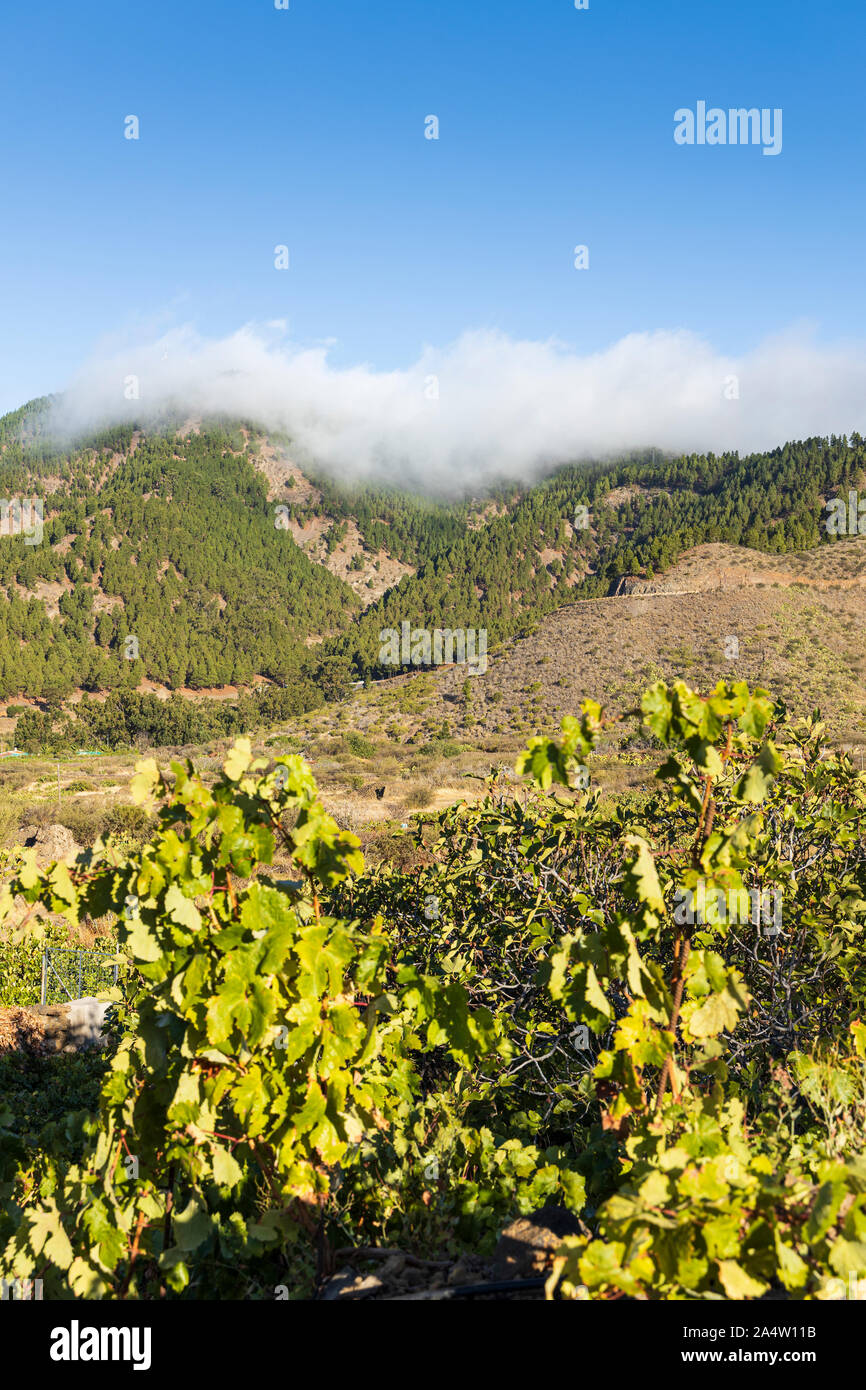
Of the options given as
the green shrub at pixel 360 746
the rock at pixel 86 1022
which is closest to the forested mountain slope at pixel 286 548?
the green shrub at pixel 360 746

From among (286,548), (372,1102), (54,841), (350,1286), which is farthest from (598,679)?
(286,548)

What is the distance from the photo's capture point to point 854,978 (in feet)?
13.8

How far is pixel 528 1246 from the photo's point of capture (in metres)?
2.44

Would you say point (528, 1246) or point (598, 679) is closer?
point (528, 1246)

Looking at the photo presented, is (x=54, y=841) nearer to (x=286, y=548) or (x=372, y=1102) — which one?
(x=372, y=1102)

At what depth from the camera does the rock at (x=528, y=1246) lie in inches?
92.8

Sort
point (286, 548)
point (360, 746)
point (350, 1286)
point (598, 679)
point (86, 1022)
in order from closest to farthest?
point (350, 1286), point (86, 1022), point (360, 746), point (598, 679), point (286, 548)

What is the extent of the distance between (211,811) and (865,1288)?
211 centimetres

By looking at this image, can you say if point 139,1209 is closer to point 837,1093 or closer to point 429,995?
point 429,995

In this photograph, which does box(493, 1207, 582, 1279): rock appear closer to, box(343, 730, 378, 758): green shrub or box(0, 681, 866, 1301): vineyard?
box(0, 681, 866, 1301): vineyard

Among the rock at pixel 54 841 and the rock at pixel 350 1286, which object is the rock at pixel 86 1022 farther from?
the rock at pixel 54 841

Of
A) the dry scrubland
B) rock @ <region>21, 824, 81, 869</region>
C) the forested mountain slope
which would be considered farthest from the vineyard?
the forested mountain slope

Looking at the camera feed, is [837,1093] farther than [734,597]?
No

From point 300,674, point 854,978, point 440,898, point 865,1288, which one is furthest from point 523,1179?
point 300,674
